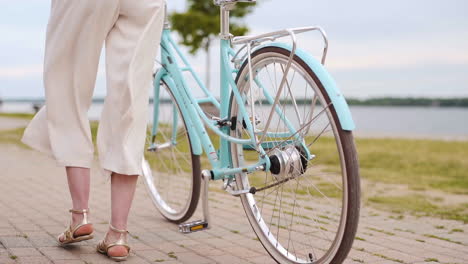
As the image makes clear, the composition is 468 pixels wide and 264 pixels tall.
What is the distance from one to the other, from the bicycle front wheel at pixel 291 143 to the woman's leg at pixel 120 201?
0.56 meters

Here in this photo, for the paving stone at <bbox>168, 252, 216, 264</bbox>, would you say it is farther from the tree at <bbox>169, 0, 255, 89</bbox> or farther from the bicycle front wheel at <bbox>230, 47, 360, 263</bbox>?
the tree at <bbox>169, 0, 255, 89</bbox>

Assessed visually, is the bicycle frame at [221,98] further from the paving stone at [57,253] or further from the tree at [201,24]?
the tree at [201,24]

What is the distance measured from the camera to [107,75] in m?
2.95

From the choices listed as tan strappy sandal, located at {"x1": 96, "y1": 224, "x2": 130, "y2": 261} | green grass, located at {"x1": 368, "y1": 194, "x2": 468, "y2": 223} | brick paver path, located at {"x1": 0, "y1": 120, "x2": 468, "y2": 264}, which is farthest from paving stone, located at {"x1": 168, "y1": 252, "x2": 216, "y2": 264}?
green grass, located at {"x1": 368, "y1": 194, "x2": 468, "y2": 223}

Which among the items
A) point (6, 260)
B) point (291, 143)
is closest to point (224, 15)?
point (291, 143)

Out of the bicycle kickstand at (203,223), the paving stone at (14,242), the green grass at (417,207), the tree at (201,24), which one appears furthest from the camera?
the tree at (201,24)

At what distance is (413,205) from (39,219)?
3031 millimetres

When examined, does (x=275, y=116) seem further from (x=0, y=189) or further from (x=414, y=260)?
(x=0, y=189)

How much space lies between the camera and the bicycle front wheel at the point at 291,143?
2393mm

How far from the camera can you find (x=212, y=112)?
137 inches

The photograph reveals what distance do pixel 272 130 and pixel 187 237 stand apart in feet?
3.61

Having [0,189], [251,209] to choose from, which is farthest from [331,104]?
[0,189]

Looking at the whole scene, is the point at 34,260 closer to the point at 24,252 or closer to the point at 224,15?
the point at 24,252

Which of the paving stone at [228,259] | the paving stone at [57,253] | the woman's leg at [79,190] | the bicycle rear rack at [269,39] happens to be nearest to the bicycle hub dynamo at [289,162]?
the bicycle rear rack at [269,39]
